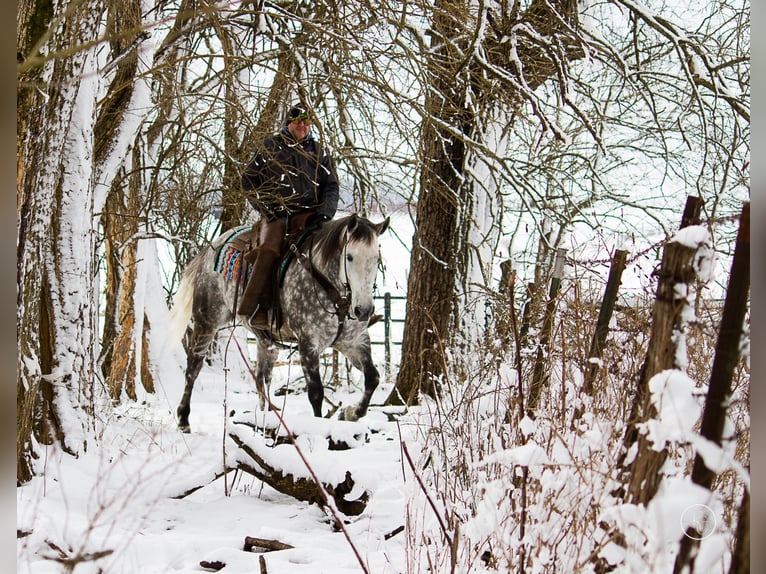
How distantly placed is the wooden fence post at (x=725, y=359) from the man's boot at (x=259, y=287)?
5.28 m

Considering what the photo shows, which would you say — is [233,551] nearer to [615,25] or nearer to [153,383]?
[153,383]

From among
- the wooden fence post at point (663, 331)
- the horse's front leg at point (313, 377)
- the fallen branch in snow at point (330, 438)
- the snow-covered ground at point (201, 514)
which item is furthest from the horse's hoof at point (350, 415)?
the wooden fence post at point (663, 331)

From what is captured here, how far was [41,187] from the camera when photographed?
13.8ft

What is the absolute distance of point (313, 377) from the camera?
6203 mm

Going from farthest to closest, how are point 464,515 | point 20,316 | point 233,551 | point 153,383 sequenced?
point 153,383, point 20,316, point 233,551, point 464,515

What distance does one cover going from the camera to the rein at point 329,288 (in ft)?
19.8

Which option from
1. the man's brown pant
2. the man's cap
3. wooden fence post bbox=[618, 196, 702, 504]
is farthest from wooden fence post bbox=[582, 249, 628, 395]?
the man's brown pant

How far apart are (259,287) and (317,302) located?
660mm

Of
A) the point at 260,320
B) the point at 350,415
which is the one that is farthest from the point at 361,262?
the point at 260,320

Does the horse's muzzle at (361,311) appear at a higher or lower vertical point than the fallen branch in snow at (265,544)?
higher

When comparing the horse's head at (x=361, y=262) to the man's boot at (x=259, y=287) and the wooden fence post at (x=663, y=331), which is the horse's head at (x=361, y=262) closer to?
the man's boot at (x=259, y=287)

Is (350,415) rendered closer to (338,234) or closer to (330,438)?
(330,438)

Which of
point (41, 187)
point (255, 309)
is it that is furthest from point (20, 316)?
point (255, 309)

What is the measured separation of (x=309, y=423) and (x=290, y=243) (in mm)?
2209
